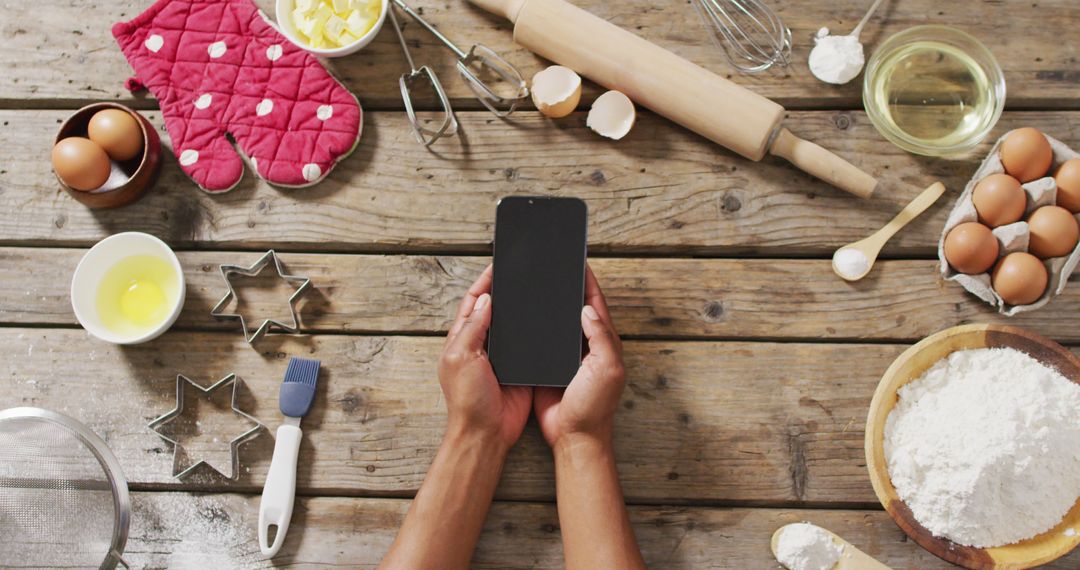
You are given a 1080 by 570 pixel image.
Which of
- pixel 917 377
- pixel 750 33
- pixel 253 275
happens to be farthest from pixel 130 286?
pixel 917 377

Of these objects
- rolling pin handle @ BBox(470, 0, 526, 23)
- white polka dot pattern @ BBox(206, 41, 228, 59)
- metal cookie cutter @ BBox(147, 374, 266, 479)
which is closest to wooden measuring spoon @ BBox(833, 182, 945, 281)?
rolling pin handle @ BBox(470, 0, 526, 23)

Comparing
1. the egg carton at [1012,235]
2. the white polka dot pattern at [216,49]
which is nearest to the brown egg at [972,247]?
the egg carton at [1012,235]

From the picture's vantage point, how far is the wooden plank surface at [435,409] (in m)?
0.98

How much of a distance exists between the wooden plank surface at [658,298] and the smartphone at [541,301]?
0.08m

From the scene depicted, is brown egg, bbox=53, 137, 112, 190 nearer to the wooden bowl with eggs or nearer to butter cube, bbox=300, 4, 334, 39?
the wooden bowl with eggs

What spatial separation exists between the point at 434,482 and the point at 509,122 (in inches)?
19.9

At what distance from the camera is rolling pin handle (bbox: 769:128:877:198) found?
0.98 m

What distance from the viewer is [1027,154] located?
0.93 meters

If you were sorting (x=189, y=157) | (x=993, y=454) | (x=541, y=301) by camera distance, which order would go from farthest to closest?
(x=189, y=157) → (x=541, y=301) → (x=993, y=454)

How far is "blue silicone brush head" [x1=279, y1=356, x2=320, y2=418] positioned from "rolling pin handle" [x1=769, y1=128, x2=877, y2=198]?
691 millimetres

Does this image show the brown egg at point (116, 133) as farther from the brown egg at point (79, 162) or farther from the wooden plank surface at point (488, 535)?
the wooden plank surface at point (488, 535)

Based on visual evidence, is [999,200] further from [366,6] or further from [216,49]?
[216,49]

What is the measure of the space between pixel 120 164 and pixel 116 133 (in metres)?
0.06

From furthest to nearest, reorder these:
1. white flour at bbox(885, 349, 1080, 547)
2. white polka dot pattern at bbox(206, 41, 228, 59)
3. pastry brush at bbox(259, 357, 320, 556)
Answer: white polka dot pattern at bbox(206, 41, 228, 59) < pastry brush at bbox(259, 357, 320, 556) < white flour at bbox(885, 349, 1080, 547)
